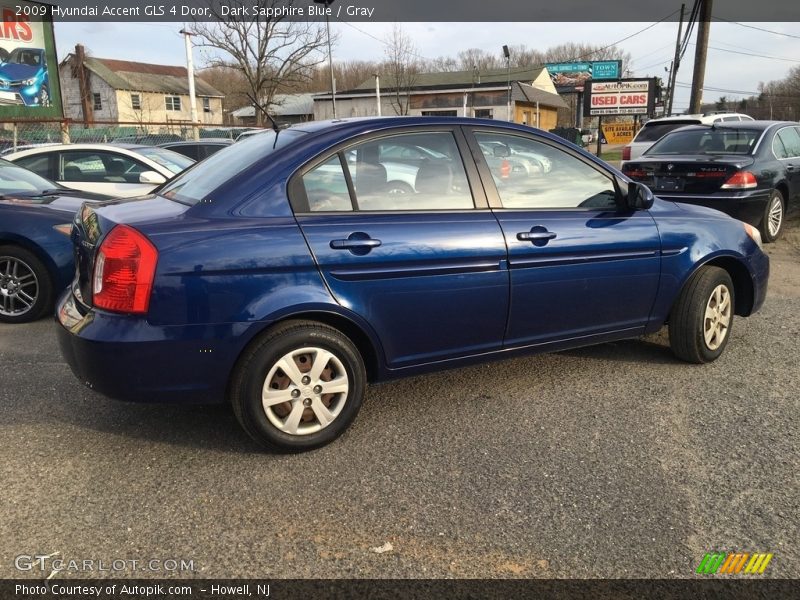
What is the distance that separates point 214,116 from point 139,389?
64827 millimetres

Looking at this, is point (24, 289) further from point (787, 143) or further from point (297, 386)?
point (787, 143)

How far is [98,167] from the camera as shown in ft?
26.4

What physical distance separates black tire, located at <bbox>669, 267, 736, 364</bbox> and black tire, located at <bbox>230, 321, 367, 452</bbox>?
225 centimetres

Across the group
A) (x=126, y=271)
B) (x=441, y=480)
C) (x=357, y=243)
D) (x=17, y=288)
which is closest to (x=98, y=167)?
(x=17, y=288)

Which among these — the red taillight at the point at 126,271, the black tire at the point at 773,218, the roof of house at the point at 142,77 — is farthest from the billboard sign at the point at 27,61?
the roof of house at the point at 142,77

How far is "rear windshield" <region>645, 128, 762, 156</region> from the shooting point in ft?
27.9

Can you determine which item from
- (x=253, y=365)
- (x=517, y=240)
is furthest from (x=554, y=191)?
(x=253, y=365)

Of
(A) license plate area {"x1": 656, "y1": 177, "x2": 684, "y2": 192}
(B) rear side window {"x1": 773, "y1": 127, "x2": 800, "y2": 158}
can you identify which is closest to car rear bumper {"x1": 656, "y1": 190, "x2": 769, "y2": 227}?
(A) license plate area {"x1": 656, "y1": 177, "x2": 684, "y2": 192}

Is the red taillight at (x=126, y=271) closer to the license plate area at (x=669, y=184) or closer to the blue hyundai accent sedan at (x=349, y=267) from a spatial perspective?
the blue hyundai accent sedan at (x=349, y=267)

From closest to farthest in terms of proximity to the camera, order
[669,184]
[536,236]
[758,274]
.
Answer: [536,236] < [758,274] < [669,184]

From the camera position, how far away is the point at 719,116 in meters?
16.2

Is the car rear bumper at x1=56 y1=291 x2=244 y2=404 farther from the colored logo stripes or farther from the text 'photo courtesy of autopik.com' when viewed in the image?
the colored logo stripes

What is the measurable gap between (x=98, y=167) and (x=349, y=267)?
20.4 ft

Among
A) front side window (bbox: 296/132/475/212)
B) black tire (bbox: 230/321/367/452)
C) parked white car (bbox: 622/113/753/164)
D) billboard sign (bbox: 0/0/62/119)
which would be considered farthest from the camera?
billboard sign (bbox: 0/0/62/119)
